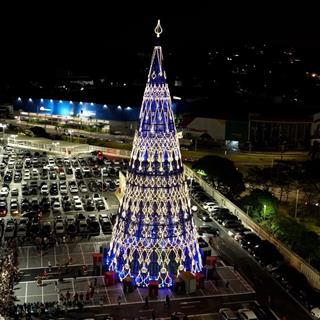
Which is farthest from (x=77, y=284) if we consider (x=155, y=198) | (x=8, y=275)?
(x=155, y=198)

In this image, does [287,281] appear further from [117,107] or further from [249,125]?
[117,107]

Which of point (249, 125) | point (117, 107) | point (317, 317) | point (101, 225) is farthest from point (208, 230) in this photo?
point (117, 107)

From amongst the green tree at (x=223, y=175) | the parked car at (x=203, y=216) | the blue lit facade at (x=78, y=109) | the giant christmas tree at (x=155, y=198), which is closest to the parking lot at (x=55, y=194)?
the parked car at (x=203, y=216)

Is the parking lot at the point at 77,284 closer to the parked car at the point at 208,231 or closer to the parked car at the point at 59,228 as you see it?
the parked car at the point at 59,228

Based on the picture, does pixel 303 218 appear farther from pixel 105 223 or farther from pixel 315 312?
pixel 315 312

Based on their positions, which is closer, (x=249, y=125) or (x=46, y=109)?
(x=249, y=125)
